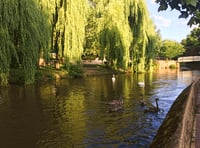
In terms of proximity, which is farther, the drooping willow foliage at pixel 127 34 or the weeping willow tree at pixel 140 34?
the weeping willow tree at pixel 140 34

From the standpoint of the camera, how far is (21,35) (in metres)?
20.4

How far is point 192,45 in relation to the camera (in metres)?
78.1

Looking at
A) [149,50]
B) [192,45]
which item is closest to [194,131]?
[149,50]

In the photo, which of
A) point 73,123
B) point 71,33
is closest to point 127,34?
point 71,33

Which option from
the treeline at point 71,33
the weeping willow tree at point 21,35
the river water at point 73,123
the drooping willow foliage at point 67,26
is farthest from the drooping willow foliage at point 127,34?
the river water at point 73,123

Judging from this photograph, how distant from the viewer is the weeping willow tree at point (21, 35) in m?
18.9

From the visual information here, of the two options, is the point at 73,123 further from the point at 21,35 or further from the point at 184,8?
the point at 21,35

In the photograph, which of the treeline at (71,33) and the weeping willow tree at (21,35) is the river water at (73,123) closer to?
the weeping willow tree at (21,35)

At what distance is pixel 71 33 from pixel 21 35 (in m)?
7.69

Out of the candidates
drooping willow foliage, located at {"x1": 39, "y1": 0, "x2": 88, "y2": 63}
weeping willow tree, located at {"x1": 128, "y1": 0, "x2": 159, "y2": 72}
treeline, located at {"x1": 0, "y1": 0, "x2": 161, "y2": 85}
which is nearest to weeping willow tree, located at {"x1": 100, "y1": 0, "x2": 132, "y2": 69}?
treeline, located at {"x1": 0, "y1": 0, "x2": 161, "y2": 85}

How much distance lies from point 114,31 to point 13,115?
24057mm

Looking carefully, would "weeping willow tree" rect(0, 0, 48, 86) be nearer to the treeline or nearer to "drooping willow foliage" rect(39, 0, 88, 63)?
the treeline

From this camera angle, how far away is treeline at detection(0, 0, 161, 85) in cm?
1988

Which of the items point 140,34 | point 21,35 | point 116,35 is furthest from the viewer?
point 140,34
